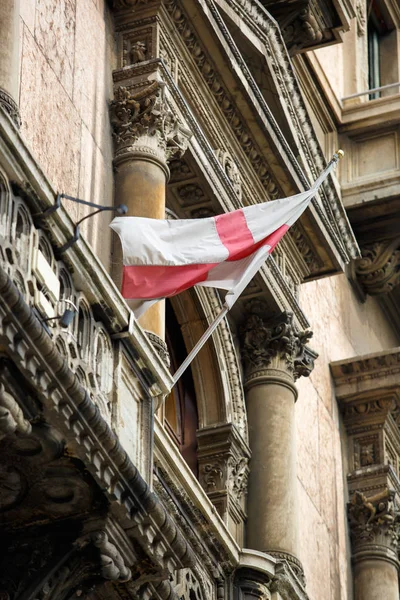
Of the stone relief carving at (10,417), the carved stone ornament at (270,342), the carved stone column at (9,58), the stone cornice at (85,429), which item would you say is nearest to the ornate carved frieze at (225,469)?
the carved stone ornament at (270,342)

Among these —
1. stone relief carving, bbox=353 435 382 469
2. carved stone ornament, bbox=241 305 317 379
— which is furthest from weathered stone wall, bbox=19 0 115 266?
stone relief carving, bbox=353 435 382 469

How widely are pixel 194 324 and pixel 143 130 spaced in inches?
95.4

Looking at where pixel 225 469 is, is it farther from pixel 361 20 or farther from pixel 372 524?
pixel 361 20

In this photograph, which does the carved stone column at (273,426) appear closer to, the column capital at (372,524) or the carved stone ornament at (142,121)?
the column capital at (372,524)

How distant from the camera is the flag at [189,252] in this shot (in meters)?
13.1

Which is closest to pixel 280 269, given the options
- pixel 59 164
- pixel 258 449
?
pixel 258 449

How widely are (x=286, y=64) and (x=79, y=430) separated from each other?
834 cm

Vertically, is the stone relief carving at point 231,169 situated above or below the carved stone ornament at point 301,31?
below

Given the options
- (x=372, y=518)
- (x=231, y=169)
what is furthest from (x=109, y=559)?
(x=372, y=518)

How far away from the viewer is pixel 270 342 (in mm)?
17531

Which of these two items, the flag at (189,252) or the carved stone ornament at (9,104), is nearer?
the carved stone ornament at (9,104)

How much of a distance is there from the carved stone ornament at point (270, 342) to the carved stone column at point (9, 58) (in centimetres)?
619

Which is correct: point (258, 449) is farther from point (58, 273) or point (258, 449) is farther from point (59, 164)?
point (58, 273)

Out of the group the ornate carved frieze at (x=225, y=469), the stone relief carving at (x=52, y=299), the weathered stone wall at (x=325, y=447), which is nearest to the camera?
the stone relief carving at (x=52, y=299)
